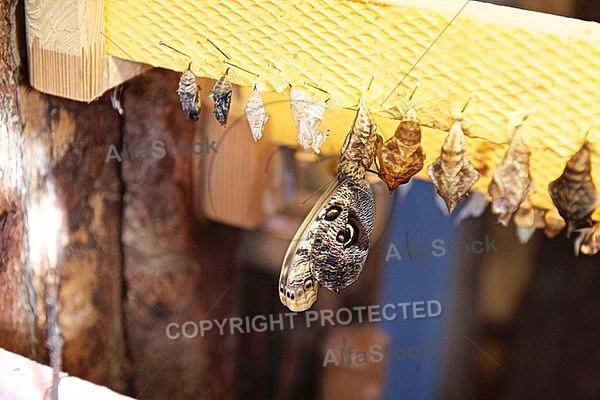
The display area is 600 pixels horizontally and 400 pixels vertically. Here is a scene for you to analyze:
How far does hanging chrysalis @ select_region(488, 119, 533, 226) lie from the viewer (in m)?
0.66

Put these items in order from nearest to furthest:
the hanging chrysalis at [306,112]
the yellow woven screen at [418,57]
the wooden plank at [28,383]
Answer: the yellow woven screen at [418,57] < the hanging chrysalis at [306,112] < the wooden plank at [28,383]

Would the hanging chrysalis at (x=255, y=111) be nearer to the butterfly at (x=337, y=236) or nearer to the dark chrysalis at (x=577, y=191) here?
the butterfly at (x=337, y=236)

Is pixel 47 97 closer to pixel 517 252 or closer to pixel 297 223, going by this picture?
pixel 297 223

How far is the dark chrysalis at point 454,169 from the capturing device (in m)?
0.68

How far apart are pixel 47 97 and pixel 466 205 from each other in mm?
501

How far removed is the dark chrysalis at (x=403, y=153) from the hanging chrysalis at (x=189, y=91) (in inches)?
8.0

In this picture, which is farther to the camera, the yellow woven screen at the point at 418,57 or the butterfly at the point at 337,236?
the butterfly at the point at 337,236

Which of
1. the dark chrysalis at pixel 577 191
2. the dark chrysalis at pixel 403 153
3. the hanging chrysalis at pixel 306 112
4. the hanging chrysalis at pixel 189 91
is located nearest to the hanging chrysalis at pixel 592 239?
the dark chrysalis at pixel 577 191

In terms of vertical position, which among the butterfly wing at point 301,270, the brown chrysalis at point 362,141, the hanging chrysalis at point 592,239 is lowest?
the butterfly wing at point 301,270

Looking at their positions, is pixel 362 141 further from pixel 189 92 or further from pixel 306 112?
pixel 189 92

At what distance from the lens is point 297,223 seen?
937 millimetres

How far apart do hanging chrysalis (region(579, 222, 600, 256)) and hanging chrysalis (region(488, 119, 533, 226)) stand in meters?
0.06

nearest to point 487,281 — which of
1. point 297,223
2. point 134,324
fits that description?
point 297,223

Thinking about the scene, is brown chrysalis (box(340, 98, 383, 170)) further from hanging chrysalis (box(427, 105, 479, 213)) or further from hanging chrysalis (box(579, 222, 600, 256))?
hanging chrysalis (box(579, 222, 600, 256))
